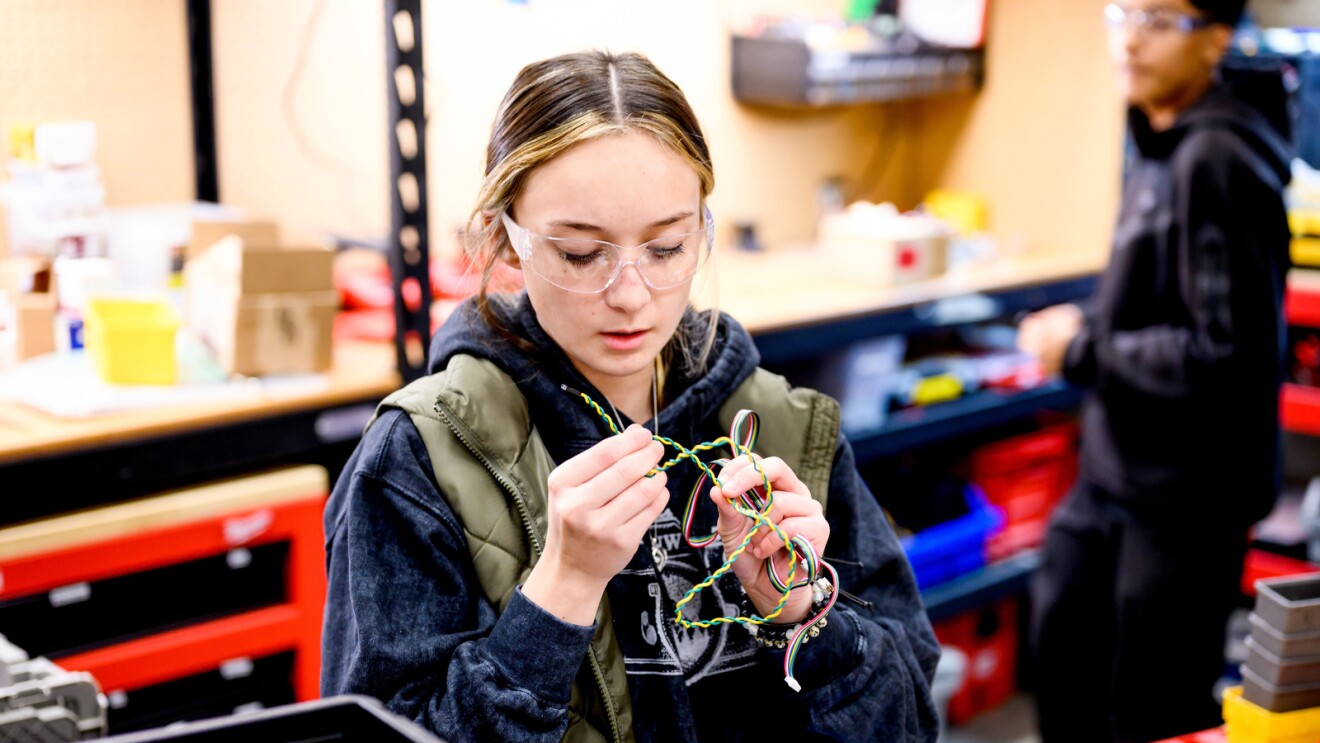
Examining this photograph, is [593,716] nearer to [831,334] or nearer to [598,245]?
[598,245]

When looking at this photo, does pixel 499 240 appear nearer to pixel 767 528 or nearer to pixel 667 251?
Answer: pixel 667 251

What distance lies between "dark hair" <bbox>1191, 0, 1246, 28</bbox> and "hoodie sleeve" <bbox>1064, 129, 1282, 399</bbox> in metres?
0.24

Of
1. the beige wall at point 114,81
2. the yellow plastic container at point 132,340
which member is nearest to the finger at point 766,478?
the yellow plastic container at point 132,340

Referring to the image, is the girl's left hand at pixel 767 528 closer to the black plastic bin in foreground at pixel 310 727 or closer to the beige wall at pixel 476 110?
the black plastic bin in foreground at pixel 310 727

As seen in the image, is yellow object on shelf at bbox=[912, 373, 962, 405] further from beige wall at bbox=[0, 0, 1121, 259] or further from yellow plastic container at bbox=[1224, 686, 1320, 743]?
yellow plastic container at bbox=[1224, 686, 1320, 743]

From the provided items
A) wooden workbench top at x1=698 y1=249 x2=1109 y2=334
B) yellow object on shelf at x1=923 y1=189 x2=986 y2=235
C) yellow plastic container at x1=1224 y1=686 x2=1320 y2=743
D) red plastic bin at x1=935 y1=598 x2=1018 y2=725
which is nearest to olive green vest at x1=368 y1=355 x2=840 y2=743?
yellow plastic container at x1=1224 y1=686 x2=1320 y2=743

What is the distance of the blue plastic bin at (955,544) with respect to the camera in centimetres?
334

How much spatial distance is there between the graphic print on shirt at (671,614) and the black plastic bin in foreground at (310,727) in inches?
18.6

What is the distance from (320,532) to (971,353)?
2.16m

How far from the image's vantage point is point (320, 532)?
91.0 inches

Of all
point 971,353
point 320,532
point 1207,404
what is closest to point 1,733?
point 320,532

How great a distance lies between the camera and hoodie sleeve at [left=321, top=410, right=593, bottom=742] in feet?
3.77

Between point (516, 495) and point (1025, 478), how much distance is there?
2722 millimetres

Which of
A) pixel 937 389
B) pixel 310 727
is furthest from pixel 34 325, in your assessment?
pixel 937 389
